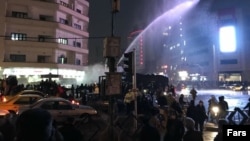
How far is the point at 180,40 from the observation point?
15075cm

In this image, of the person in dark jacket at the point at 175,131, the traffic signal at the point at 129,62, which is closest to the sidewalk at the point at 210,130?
the traffic signal at the point at 129,62

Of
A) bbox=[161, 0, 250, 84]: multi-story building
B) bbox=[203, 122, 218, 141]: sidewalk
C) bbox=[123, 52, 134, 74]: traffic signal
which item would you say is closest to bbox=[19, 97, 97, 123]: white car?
bbox=[123, 52, 134, 74]: traffic signal

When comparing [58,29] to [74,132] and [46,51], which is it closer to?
[46,51]

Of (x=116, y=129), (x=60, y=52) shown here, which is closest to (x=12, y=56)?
(x=60, y=52)

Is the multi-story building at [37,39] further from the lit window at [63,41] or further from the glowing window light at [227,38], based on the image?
the glowing window light at [227,38]

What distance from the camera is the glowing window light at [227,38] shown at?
93.2 metres

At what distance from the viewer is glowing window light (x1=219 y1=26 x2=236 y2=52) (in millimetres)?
93156

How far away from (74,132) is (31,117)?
4.89m

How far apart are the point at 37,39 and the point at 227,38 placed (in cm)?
6510

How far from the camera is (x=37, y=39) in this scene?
44.8m

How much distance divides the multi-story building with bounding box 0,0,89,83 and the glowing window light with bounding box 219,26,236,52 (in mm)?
56924

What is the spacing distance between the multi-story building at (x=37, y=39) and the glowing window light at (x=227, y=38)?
187 feet

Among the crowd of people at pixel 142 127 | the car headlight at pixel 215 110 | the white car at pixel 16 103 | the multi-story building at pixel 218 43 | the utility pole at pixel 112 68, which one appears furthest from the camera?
the multi-story building at pixel 218 43

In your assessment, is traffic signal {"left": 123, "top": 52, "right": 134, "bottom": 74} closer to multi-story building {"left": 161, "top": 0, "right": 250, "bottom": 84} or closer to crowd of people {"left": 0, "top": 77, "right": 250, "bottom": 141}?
crowd of people {"left": 0, "top": 77, "right": 250, "bottom": 141}
